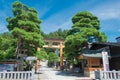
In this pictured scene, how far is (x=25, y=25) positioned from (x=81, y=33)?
6627mm

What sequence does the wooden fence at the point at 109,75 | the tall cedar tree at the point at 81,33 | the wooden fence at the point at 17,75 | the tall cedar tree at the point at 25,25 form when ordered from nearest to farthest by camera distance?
the wooden fence at the point at 17,75 → the wooden fence at the point at 109,75 → the tall cedar tree at the point at 25,25 → the tall cedar tree at the point at 81,33

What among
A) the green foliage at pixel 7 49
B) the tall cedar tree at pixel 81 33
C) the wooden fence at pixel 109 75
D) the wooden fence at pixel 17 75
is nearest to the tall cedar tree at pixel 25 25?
the green foliage at pixel 7 49

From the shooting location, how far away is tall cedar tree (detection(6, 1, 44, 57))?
61.8 ft

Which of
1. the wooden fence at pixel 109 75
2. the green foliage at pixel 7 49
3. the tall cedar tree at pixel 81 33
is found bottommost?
the wooden fence at pixel 109 75

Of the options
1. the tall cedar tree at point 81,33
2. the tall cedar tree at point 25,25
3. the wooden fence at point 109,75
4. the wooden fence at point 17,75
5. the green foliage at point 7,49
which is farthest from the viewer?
the tall cedar tree at point 81,33

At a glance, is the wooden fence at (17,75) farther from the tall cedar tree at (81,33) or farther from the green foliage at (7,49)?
the tall cedar tree at (81,33)

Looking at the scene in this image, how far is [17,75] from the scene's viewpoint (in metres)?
11.1

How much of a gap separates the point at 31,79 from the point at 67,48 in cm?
1216

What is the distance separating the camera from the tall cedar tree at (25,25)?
61.8ft

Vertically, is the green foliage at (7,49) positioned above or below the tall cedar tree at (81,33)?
below

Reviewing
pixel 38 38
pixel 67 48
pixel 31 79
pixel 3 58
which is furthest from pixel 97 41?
pixel 31 79

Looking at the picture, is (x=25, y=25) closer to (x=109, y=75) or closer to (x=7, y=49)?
(x=7, y=49)

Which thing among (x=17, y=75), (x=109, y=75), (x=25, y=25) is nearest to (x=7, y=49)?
(x=25, y=25)

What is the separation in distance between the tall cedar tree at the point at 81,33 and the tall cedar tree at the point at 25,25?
155 inches
